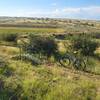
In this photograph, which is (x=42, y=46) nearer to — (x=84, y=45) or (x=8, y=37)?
(x=84, y=45)

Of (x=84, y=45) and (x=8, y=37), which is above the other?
(x=84, y=45)

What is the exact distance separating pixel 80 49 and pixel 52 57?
4.08 m

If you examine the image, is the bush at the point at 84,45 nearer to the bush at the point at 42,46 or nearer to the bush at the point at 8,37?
the bush at the point at 42,46

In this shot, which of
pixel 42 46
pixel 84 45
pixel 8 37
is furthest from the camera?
pixel 8 37

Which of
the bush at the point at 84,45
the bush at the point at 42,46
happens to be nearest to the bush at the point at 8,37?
the bush at the point at 42,46

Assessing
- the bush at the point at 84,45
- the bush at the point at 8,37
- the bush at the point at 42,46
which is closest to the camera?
the bush at the point at 42,46

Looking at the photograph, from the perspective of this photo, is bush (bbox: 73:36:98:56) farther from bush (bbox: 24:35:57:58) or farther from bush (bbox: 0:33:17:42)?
bush (bbox: 0:33:17:42)

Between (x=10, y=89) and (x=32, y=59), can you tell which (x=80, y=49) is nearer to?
(x=32, y=59)

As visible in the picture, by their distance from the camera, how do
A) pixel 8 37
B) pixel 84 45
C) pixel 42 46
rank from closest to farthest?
pixel 42 46, pixel 84 45, pixel 8 37

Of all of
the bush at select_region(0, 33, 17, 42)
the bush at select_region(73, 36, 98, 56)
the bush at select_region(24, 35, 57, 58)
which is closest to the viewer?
the bush at select_region(24, 35, 57, 58)

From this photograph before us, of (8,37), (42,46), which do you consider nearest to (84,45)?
(42,46)

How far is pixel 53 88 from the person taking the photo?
43.7 ft

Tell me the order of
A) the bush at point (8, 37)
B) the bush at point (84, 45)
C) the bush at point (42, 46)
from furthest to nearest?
the bush at point (8, 37)
the bush at point (84, 45)
the bush at point (42, 46)

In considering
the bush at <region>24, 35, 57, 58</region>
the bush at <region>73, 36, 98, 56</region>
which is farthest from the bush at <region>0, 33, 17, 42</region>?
the bush at <region>73, 36, 98, 56</region>
